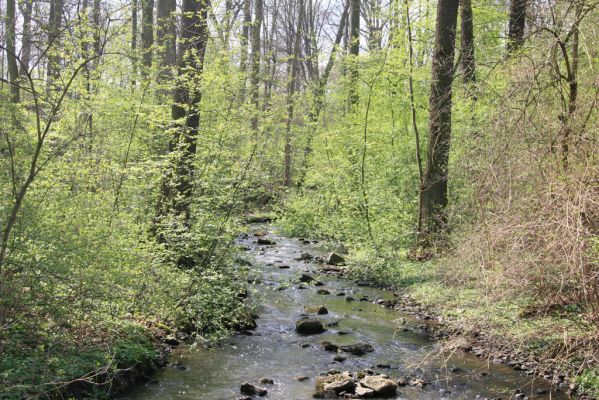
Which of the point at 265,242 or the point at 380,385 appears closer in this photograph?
the point at 380,385

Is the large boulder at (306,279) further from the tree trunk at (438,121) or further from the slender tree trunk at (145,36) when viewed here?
the slender tree trunk at (145,36)

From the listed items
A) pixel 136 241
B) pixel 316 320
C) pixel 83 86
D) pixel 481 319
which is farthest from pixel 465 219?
pixel 83 86

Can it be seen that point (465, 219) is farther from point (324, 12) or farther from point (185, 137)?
point (324, 12)

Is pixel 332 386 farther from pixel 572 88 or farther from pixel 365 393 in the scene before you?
pixel 572 88

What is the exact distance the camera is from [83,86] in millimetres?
10227

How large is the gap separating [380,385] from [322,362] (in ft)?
4.04

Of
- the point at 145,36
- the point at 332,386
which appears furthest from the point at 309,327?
the point at 145,36

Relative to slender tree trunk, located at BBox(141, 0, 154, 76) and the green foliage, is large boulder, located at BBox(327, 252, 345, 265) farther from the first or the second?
the green foliage

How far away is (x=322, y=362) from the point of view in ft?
24.8

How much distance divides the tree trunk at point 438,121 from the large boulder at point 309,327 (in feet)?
12.6

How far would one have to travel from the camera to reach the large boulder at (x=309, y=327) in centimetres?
882

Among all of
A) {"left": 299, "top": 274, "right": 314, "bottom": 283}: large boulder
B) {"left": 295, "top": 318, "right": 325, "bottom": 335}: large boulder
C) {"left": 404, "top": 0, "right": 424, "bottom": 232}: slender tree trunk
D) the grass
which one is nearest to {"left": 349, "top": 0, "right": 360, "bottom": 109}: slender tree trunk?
{"left": 404, "top": 0, "right": 424, "bottom": 232}: slender tree trunk

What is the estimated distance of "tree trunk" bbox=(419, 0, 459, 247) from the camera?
1170 cm

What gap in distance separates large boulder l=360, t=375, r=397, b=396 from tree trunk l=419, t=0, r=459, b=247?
539cm
